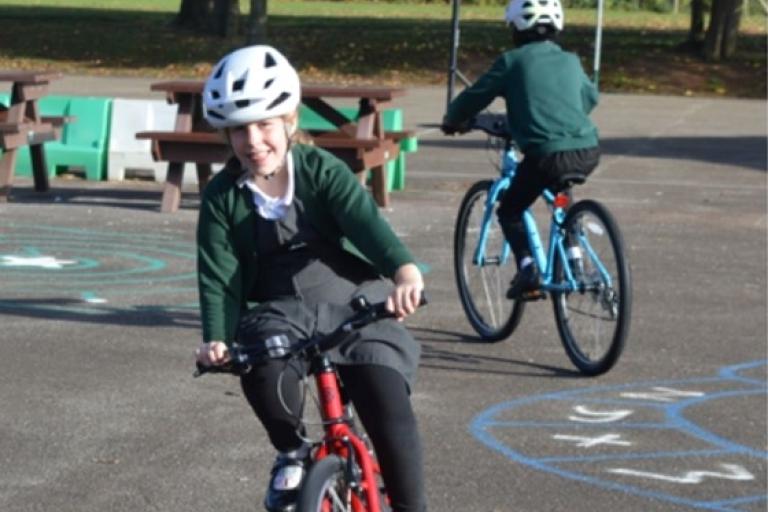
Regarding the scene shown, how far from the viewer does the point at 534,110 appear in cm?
916

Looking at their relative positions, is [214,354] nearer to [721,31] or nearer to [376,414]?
[376,414]

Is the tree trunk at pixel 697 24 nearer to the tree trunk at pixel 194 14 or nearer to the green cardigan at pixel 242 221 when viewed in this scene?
the tree trunk at pixel 194 14

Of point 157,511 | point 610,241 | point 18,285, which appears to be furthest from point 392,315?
point 18,285

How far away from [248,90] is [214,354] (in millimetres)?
656


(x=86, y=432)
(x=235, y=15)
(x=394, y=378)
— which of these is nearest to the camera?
(x=394, y=378)

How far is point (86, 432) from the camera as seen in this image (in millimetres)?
7570

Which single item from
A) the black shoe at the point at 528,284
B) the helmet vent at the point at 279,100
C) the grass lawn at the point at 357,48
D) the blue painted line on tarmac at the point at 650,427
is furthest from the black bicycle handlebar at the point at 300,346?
the grass lawn at the point at 357,48

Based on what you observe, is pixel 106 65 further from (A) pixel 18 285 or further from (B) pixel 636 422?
(B) pixel 636 422

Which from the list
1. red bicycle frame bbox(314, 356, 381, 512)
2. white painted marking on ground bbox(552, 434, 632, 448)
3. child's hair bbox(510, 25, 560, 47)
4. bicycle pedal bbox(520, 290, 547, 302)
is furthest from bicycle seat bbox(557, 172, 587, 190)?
red bicycle frame bbox(314, 356, 381, 512)

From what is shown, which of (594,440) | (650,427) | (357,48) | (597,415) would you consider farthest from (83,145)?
(357,48)

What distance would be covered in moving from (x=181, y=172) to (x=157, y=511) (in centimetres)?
902

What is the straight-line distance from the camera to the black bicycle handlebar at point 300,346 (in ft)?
14.9

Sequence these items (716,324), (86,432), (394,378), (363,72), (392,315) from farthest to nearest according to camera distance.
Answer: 1. (363,72)
2. (716,324)
3. (86,432)
4. (394,378)
5. (392,315)

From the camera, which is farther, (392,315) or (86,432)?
(86,432)
